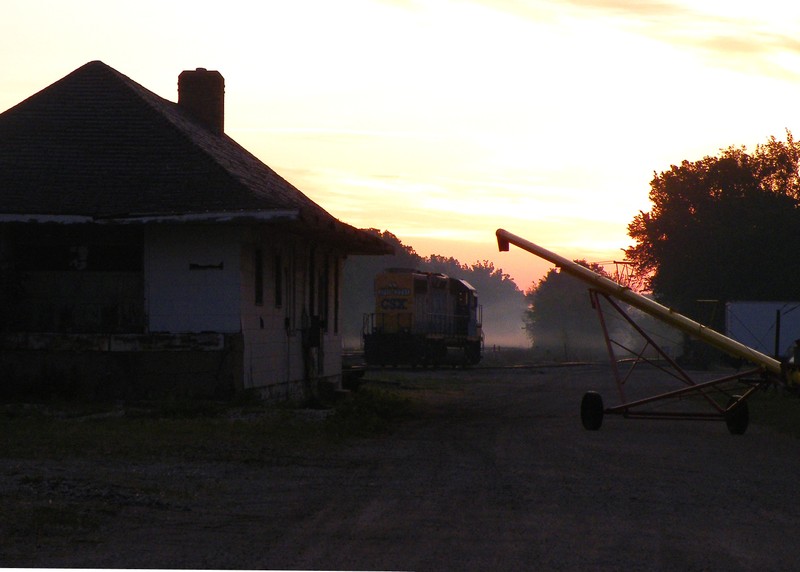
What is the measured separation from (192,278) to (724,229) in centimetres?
5772

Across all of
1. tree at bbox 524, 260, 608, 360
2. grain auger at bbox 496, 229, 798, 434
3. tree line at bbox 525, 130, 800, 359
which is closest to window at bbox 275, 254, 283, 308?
grain auger at bbox 496, 229, 798, 434

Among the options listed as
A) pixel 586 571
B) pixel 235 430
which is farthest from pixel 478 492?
pixel 235 430

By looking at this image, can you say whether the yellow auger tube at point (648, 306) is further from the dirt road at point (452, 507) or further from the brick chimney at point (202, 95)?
the brick chimney at point (202, 95)

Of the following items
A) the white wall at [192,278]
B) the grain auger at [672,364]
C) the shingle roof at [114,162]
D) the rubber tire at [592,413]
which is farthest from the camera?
the white wall at [192,278]

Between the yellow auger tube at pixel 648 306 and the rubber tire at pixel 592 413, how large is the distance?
1.69 metres

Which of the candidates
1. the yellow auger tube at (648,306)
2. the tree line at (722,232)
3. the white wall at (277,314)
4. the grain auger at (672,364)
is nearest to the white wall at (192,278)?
the white wall at (277,314)

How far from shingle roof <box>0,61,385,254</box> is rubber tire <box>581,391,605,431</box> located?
19.2 feet

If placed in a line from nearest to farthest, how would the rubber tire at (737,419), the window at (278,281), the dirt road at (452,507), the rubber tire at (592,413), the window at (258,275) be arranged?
the dirt road at (452,507) → the rubber tire at (737,419) → the rubber tire at (592,413) → the window at (258,275) → the window at (278,281)

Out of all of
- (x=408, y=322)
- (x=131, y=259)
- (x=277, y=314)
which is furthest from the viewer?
(x=408, y=322)

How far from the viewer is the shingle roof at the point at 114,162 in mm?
20047

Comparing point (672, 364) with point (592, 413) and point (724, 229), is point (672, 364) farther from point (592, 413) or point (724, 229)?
point (724, 229)

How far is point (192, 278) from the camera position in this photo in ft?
67.3

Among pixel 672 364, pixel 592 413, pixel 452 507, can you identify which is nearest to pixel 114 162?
pixel 592 413

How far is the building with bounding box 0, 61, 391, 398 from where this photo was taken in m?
20.1
